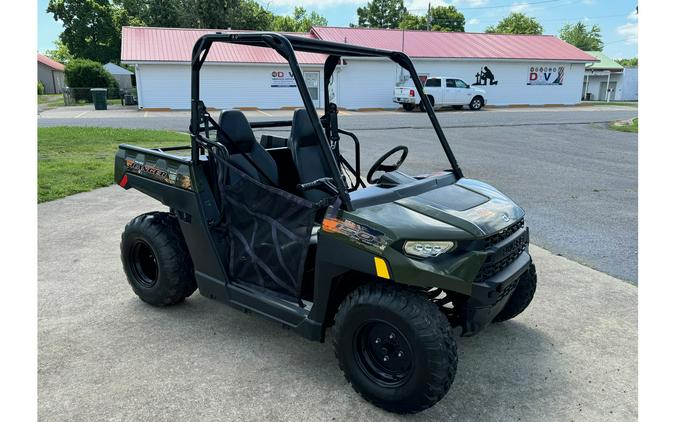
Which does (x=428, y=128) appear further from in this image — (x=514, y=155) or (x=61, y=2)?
(x=61, y=2)

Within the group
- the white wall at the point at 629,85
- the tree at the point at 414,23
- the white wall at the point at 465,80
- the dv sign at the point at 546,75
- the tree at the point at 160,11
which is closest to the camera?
the white wall at the point at 465,80

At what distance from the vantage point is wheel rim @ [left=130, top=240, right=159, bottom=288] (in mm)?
3961

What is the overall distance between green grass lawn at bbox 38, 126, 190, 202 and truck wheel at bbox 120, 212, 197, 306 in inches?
160

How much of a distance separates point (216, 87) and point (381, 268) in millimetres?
25961

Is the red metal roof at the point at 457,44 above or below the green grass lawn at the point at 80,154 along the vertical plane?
above

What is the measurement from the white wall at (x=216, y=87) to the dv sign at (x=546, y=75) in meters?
14.5

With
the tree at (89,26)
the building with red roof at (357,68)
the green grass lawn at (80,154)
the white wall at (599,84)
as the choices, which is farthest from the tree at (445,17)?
the green grass lawn at (80,154)

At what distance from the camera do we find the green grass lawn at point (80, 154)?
7.98 m

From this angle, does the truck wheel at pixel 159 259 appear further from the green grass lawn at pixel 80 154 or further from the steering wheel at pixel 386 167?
the green grass lawn at pixel 80 154

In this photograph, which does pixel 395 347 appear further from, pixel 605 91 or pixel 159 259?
pixel 605 91

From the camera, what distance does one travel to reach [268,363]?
10.3 ft

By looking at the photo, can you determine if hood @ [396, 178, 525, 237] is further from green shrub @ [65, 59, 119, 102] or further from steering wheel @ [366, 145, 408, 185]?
green shrub @ [65, 59, 119, 102]

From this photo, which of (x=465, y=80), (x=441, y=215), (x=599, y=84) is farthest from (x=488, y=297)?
(x=599, y=84)

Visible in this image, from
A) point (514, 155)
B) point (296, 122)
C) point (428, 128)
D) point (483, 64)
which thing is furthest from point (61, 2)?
point (296, 122)
